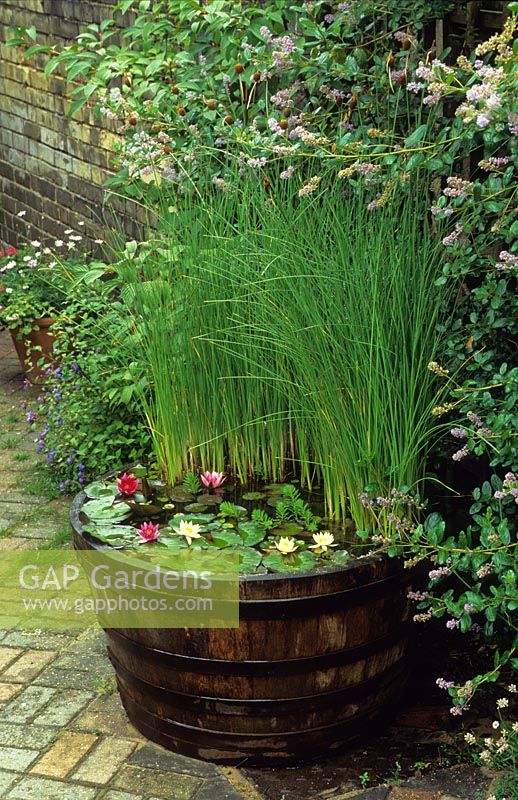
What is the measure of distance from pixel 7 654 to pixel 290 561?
1.37 meters

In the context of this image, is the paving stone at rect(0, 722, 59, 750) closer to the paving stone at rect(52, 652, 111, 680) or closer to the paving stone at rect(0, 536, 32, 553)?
the paving stone at rect(52, 652, 111, 680)

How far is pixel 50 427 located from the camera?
5359mm

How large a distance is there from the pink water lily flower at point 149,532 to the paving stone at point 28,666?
33.5 inches

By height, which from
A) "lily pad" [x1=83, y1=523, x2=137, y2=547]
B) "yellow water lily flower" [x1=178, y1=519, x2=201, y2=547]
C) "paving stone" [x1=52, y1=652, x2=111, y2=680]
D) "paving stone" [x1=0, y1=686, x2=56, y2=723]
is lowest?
"paving stone" [x1=52, y1=652, x2=111, y2=680]

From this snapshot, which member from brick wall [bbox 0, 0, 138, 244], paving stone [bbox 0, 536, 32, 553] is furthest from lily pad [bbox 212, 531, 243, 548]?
brick wall [bbox 0, 0, 138, 244]

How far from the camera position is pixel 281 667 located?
2939 mm

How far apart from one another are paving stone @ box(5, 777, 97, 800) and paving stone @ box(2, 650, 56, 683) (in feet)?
1.91

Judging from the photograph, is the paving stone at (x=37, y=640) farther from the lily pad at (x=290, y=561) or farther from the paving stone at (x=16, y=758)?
the lily pad at (x=290, y=561)

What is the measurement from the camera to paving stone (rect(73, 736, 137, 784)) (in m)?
3.14

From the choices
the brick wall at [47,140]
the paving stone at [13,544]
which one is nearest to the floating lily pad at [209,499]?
the paving stone at [13,544]

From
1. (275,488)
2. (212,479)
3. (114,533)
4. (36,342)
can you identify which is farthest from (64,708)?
(36,342)

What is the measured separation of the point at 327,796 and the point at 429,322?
1402mm

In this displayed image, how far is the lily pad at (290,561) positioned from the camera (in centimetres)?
297

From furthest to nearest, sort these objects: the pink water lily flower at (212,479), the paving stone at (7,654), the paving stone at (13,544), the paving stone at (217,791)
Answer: the paving stone at (13,544) < the paving stone at (7,654) < the pink water lily flower at (212,479) < the paving stone at (217,791)
